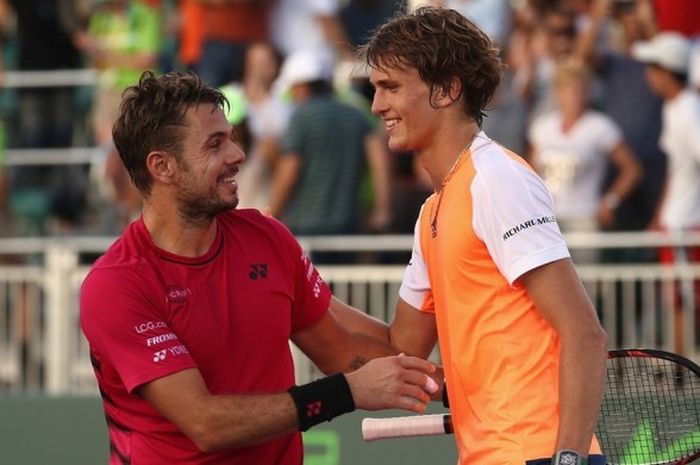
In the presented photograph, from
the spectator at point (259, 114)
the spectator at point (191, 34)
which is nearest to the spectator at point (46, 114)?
the spectator at point (191, 34)

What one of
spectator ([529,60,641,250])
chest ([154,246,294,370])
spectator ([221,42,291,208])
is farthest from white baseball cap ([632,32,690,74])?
chest ([154,246,294,370])

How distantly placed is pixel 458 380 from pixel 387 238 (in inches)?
191

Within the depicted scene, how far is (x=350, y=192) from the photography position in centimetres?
946

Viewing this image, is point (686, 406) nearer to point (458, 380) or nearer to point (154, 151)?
point (458, 380)

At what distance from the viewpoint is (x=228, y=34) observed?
10.3 m

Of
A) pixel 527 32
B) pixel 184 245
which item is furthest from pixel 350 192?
pixel 184 245

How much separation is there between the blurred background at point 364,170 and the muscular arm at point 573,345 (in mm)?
3734

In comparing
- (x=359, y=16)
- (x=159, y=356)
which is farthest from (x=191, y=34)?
(x=159, y=356)

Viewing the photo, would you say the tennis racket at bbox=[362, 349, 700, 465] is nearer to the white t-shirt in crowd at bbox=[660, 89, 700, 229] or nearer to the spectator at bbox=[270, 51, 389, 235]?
the white t-shirt in crowd at bbox=[660, 89, 700, 229]

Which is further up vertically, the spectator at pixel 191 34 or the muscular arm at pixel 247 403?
the spectator at pixel 191 34

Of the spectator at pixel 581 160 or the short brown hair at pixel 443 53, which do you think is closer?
the short brown hair at pixel 443 53

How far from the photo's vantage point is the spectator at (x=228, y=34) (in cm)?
1021

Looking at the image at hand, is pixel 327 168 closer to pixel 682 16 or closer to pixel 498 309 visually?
pixel 682 16

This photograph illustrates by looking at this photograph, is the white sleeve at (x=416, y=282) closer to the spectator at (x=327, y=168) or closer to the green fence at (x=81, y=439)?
the green fence at (x=81, y=439)
